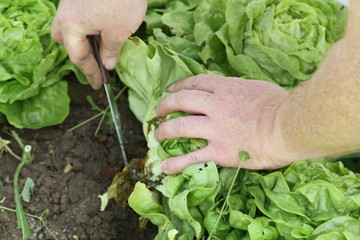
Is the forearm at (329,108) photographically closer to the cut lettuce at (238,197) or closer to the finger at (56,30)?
the cut lettuce at (238,197)

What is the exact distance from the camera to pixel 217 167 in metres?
1.76

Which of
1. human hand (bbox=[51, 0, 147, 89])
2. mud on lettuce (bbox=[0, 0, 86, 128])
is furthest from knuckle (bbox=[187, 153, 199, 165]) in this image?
mud on lettuce (bbox=[0, 0, 86, 128])

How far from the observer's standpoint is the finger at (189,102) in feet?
5.58

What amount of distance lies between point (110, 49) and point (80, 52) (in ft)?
0.41

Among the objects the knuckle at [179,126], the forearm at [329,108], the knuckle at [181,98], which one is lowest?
the knuckle at [179,126]

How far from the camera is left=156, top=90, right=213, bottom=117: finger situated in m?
1.70

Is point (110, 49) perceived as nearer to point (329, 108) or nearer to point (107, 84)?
point (107, 84)

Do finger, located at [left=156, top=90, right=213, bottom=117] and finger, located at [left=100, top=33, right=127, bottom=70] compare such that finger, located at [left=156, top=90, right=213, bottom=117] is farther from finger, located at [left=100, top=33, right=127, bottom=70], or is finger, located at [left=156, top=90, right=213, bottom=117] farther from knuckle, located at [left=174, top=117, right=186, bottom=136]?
finger, located at [left=100, top=33, right=127, bottom=70]

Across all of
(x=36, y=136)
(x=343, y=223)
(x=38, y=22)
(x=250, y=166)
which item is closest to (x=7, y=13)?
(x=38, y=22)

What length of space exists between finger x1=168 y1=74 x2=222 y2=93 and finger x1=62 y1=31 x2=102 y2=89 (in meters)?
0.31

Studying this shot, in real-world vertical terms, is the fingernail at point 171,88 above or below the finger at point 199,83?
below

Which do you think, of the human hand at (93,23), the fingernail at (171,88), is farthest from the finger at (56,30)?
the fingernail at (171,88)

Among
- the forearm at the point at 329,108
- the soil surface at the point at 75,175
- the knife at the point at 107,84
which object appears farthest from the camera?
the soil surface at the point at 75,175

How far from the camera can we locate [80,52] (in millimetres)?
1748
